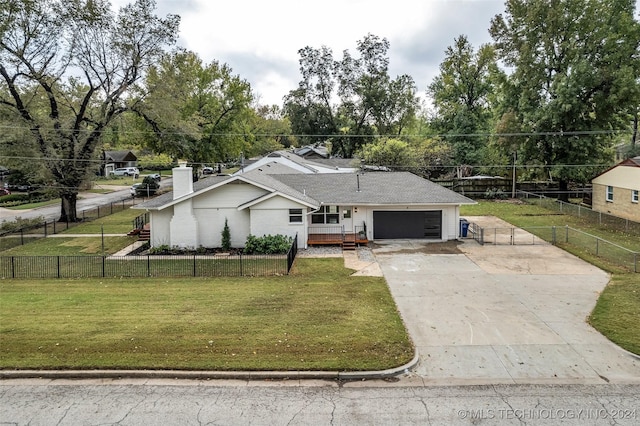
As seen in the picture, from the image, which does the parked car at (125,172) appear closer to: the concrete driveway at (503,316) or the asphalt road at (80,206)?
the asphalt road at (80,206)

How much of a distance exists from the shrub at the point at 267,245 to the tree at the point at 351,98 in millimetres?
35924

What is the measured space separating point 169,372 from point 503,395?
7277 mm

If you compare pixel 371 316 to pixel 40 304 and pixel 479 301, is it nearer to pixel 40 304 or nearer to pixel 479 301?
pixel 479 301

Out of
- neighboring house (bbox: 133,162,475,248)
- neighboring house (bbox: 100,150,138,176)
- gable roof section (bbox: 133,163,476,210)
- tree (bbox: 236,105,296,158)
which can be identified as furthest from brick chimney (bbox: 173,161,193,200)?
neighboring house (bbox: 100,150,138,176)

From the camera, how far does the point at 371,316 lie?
44.8ft

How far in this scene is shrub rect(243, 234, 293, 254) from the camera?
22141 millimetres

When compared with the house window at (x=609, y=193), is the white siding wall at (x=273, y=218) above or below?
below

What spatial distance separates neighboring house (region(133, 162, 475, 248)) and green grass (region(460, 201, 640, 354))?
24.0ft

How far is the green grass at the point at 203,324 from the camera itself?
10.6 m

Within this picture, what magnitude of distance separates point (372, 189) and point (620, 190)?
713 inches

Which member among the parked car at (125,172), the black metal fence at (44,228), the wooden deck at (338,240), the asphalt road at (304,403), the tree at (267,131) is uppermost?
the tree at (267,131)

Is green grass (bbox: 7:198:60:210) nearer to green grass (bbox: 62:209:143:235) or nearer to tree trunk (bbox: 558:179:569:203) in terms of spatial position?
green grass (bbox: 62:209:143:235)

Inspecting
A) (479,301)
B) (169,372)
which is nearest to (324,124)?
(479,301)

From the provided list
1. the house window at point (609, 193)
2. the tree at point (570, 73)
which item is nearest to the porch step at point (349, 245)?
the house window at point (609, 193)
